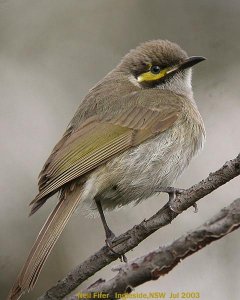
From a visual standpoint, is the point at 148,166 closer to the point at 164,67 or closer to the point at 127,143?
the point at 127,143

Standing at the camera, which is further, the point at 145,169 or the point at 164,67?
the point at 164,67

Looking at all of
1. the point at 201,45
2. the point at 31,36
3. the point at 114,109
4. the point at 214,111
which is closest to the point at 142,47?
the point at 114,109

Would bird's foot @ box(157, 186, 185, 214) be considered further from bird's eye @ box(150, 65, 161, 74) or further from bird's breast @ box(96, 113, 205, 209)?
bird's eye @ box(150, 65, 161, 74)

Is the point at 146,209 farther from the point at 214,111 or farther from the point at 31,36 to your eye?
the point at 31,36

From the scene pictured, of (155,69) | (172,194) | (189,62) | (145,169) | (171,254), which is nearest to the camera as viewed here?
(171,254)

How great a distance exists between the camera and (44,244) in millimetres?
4141

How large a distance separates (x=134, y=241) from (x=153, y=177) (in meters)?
1.03

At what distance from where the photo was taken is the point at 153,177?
493 centimetres

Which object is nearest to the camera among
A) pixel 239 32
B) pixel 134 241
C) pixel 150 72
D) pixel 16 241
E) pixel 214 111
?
pixel 134 241

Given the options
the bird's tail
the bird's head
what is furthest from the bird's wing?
the bird's head

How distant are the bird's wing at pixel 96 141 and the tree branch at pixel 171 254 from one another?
140cm

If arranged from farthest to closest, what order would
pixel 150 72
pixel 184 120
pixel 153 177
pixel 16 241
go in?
1. pixel 16 241
2. pixel 150 72
3. pixel 184 120
4. pixel 153 177

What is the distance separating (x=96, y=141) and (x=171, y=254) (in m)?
2.06

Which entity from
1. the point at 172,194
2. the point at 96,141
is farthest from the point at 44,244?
the point at 96,141
